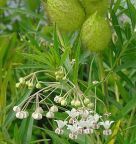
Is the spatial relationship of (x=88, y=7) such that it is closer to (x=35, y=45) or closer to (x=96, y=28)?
(x=96, y=28)

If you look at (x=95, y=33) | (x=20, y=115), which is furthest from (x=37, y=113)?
(x=95, y=33)

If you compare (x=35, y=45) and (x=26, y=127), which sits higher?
(x=35, y=45)

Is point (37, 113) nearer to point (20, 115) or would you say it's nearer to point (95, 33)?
point (20, 115)

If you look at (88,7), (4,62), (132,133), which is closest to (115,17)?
(88,7)

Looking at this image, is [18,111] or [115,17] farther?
[115,17]

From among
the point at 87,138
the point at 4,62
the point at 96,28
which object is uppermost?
the point at 96,28

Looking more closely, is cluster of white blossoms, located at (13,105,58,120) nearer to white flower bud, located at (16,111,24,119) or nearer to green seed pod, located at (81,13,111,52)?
white flower bud, located at (16,111,24,119)

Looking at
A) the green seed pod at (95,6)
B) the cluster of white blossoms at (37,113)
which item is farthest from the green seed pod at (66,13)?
the cluster of white blossoms at (37,113)

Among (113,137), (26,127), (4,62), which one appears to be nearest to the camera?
(113,137)

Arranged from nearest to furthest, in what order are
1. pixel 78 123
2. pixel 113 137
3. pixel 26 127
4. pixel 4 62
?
pixel 78 123, pixel 113 137, pixel 26 127, pixel 4 62
